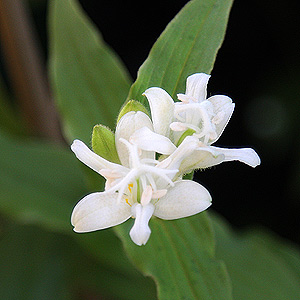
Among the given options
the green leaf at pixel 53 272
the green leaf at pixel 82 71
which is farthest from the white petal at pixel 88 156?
the green leaf at pixel 53 272

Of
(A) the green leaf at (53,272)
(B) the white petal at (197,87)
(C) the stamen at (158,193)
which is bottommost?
(A) the green leaf at (53,272)

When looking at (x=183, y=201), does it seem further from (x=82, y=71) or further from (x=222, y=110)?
(x=82, y=71)

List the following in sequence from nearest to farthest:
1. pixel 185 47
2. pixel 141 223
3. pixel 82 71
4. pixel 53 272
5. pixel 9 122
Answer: pixel 141 223 < pixel 185 47 < pixel 82 71 < pixel 53 272 < pixel 9 122

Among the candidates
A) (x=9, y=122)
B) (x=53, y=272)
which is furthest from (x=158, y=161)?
(x=9, y=122)

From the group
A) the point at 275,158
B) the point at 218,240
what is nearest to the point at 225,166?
the point at 275,158

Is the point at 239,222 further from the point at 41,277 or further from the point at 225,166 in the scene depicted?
→ the point at 41,277

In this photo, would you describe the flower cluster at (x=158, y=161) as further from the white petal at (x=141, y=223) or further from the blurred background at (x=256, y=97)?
the blurred background at (x=256, y=97)
